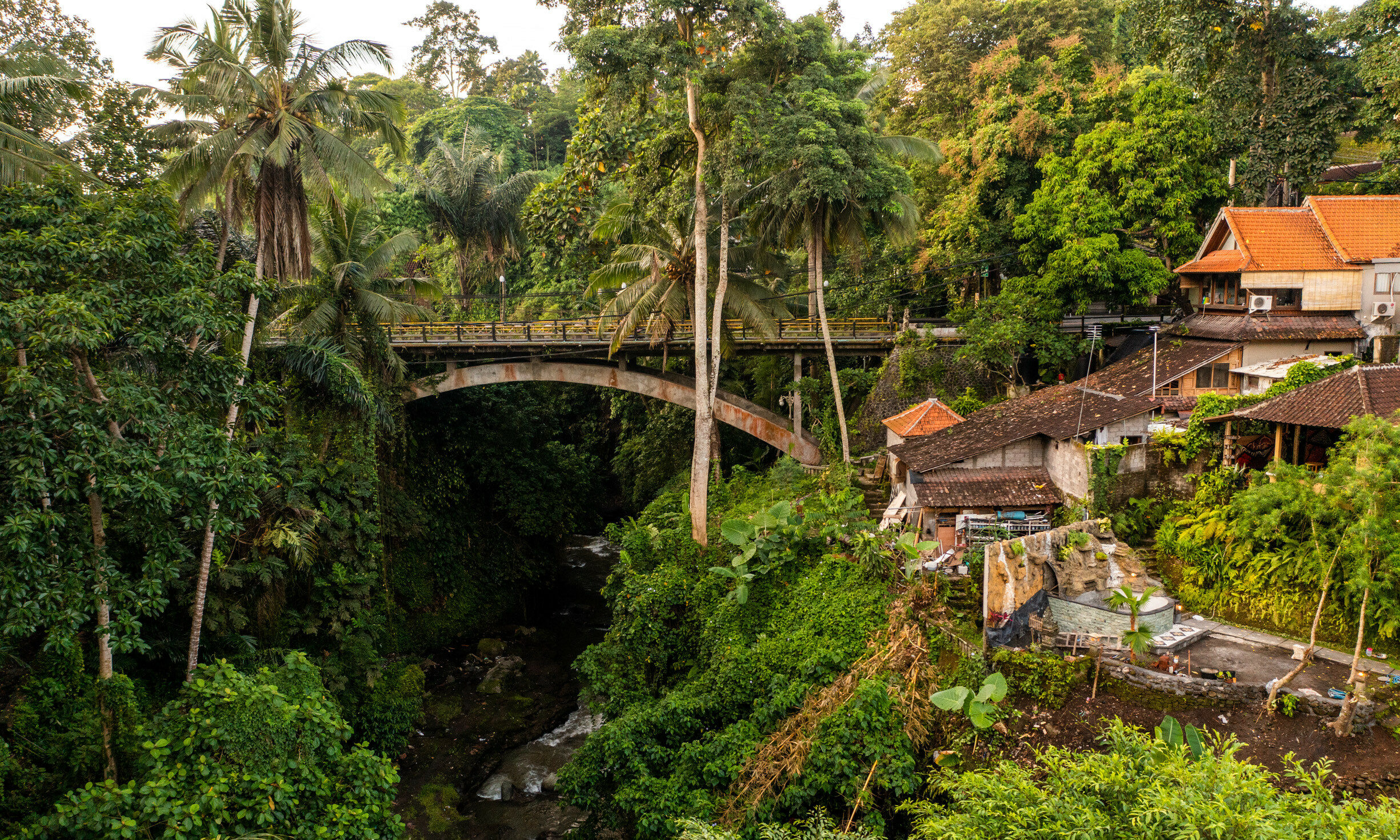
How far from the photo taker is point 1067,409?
18.5 meters

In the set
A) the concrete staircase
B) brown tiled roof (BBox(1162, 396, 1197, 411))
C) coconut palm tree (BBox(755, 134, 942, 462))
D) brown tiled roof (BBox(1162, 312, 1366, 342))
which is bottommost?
the concrete staircase

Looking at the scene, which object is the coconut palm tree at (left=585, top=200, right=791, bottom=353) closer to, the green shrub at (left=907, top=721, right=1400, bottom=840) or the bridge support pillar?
the bridge support pillar

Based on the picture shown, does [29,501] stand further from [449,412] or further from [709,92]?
[449,412]

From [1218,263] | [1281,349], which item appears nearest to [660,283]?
[1218,263]

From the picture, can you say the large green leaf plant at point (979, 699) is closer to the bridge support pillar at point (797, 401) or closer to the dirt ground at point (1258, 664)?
the dirt ground at point (1258, 664)

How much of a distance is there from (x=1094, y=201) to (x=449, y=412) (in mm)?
20481

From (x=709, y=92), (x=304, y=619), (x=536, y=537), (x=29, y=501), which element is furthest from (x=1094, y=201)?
(x=29, y=501)

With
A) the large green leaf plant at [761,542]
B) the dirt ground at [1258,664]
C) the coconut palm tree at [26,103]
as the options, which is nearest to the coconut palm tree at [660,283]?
the large green leaf plant at [761,542]

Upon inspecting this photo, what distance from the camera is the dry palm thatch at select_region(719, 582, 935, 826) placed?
37.2 ft

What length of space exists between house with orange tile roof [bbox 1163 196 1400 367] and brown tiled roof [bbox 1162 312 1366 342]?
0.08 ft

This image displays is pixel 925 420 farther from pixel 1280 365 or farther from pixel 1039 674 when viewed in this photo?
pixel 1039 674

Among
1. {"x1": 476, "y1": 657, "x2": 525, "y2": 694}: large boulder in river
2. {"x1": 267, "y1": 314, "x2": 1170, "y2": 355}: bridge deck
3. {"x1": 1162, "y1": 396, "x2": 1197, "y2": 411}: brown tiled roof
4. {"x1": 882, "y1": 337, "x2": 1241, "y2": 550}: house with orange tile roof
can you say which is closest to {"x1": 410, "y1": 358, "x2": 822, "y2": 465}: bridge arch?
{"x1": 267, "y1": 314, "x2": 1170, "y2": 355}: bridge deck

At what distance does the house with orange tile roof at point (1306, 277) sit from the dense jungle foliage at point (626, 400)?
161 centimetres

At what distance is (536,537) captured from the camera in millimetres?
28188
